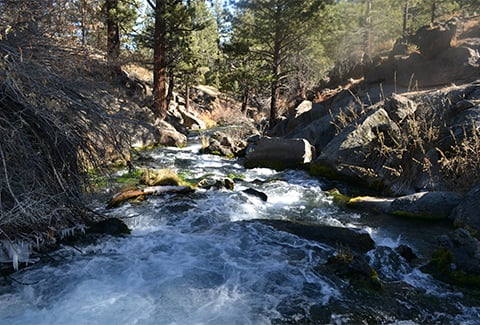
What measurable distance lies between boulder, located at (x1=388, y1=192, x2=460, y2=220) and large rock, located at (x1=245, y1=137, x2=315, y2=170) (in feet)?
15.0

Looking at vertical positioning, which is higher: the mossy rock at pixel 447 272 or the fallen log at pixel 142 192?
the fallen log at pixel 142 192

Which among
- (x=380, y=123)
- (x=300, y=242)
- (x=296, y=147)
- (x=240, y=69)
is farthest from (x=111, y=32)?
(x=300, y=242)

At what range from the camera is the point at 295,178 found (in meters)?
10.5

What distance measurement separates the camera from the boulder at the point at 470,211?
19.8 ft

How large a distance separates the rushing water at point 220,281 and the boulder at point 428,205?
27 cm

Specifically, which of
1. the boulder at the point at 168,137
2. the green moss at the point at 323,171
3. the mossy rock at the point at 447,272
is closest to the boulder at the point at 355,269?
the mossy rock at the point at 447,272

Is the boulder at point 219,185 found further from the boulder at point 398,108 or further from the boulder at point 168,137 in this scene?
the boulder at point 168,137

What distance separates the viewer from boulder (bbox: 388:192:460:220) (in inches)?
271

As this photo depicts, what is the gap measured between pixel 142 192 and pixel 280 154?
5548 mm

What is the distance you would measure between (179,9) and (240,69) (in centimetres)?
366

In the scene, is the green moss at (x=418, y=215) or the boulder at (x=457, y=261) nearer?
the boulder at (x=457, y=261)

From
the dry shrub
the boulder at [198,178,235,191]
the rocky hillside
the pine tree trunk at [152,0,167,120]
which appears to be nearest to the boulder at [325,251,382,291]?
the dry shrub

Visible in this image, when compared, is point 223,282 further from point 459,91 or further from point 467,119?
point 459,91

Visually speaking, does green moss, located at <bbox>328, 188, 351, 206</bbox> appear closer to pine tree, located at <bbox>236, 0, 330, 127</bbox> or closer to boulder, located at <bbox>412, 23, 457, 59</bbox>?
pine tree, located at <bbox>236, 0, 330, 127</bbox>
